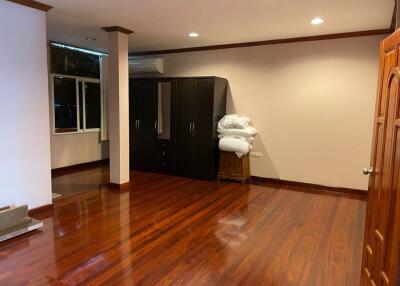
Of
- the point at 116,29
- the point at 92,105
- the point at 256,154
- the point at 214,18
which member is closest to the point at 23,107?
the point at 116,29

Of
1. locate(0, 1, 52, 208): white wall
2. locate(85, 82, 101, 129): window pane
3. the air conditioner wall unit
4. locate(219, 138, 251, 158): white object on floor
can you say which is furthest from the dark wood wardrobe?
locate(0, 1, 52, 208): white wall

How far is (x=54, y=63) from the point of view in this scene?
18.7 feet

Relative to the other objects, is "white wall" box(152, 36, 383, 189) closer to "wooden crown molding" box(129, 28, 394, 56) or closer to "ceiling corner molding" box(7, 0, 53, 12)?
"wooden crown molding" box(129, 28, 394, 56)

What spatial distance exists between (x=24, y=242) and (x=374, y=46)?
16.7 ft

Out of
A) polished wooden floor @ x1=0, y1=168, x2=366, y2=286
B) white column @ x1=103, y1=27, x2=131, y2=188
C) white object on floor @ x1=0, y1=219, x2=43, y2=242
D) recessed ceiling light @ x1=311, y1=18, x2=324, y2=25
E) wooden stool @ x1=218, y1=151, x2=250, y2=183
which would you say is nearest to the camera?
polished wooden floor @ x1=0, y1=168, x2=366, y2=286

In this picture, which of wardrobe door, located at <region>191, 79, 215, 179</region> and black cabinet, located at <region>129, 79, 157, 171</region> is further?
black cabinet, located at <region>129, 79, 157, 171</region>

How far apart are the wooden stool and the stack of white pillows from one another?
12cm

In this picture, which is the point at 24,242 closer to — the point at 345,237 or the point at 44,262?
the point at 44,262

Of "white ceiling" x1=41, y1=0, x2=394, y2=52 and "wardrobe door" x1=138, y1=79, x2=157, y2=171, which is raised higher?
"white ceiling" x1=41, y1=0, x2=394, y2=52

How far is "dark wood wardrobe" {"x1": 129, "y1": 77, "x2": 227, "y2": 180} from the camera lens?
544 centimetres

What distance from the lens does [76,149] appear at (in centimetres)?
629

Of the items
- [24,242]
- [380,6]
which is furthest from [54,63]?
[380,6]

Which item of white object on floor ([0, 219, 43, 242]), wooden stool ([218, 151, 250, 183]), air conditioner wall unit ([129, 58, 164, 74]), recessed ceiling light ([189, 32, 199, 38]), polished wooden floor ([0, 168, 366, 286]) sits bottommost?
polished wooden floor ([0, 168, 366, 286])

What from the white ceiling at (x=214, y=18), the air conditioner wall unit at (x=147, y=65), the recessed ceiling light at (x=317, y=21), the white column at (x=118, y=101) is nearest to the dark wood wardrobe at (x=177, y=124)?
the air conditioner wall unit at (x=147, y=65)
